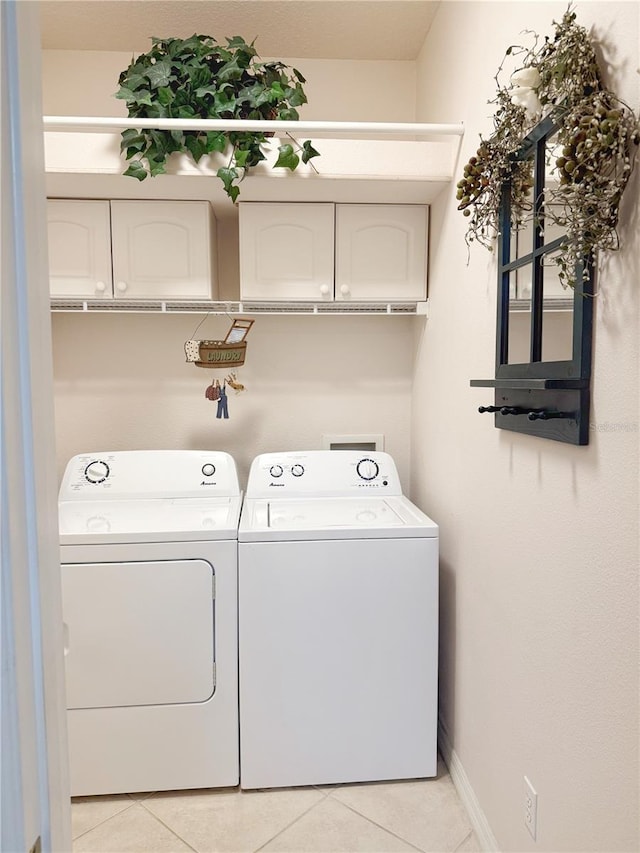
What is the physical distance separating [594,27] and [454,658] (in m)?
1.81

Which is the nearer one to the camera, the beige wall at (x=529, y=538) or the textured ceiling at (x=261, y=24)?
the beige wall at (x=529, y=538)

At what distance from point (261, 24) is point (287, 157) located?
2.54ft

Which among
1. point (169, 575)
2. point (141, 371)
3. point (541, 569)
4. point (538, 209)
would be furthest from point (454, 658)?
point (141, 371)

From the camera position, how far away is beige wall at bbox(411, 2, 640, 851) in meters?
0.97

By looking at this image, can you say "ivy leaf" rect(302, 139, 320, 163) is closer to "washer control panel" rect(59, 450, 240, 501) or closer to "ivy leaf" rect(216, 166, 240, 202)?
"ivy leaf" rect(216, 166, 240, 202)

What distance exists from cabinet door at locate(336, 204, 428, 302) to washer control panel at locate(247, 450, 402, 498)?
2.21 feet

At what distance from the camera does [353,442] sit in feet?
8.52

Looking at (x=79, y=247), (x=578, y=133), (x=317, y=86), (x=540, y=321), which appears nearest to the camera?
(x=578, y=133)

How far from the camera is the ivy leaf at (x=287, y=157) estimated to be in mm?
1879

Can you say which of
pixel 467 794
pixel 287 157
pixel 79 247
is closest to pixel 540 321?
pixel 287 157

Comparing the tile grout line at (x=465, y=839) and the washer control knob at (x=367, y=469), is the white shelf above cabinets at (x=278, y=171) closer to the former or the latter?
the washer control knob at (x=367, y=469)

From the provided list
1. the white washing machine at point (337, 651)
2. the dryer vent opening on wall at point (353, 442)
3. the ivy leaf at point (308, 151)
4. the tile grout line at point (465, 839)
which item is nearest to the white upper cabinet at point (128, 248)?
the ivy leaf at point (308, 151)

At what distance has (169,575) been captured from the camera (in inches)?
70.5

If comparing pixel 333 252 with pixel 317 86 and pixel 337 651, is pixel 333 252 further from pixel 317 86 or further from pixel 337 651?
pixel 337 651
